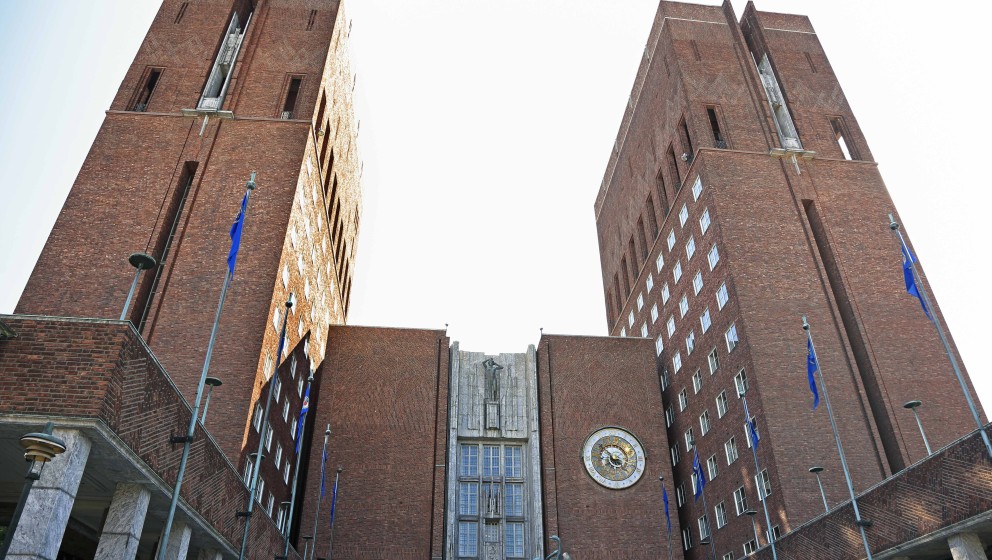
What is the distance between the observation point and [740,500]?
45.2m

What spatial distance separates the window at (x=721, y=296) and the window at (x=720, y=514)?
1335cm

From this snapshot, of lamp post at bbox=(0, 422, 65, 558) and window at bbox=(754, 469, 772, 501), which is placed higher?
window at bbox=(754, 469, 772, 501)

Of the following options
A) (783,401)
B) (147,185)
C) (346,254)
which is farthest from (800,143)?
(147,185)

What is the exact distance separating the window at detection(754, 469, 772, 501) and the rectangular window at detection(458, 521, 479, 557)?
18947 millimetres

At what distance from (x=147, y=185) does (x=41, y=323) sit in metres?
30.9

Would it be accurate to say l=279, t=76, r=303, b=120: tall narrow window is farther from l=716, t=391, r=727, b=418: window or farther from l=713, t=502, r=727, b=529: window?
l=713, t=502, r=727, b=529: window

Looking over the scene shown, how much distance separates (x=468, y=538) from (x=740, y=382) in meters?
21.1

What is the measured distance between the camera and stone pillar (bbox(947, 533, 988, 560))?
23016mm

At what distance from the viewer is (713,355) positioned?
5112 centimetres

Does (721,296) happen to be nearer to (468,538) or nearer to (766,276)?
(766,276)

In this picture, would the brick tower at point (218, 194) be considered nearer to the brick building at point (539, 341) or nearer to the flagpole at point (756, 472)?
the brick building at point (539, 341)

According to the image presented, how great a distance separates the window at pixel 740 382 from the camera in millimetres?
45731

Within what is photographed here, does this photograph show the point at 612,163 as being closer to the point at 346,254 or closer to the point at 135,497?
the point at 346,254

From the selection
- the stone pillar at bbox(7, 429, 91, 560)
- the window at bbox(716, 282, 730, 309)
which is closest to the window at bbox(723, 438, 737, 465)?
the window at bbox(716, 282, 730, 309)
